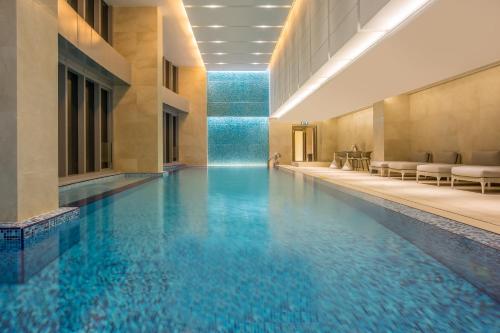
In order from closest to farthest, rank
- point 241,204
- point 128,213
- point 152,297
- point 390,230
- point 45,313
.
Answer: point 45,313, point 152,297, point 390,230, point 128,213, point 241,204

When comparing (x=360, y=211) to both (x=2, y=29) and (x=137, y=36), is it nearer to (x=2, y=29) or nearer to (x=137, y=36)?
(x=2, y=29)

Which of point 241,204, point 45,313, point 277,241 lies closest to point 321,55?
point 241,204

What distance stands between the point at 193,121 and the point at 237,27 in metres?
10.1

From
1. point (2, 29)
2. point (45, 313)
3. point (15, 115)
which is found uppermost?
point (2, 29)

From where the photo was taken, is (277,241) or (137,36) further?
(137,36)

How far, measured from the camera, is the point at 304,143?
2655 cm

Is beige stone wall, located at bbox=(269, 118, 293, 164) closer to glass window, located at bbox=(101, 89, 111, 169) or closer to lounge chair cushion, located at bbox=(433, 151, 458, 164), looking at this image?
glass window, located at bbox=(101, 89, 111, 169)

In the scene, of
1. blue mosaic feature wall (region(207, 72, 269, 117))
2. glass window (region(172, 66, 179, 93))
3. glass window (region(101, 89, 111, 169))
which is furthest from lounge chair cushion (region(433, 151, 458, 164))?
glass window (region(172, 66, 179, 93))

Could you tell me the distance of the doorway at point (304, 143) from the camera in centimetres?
2547

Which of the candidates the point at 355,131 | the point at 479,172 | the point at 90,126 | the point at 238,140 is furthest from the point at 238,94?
the point at 479,172

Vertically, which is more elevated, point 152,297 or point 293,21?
point 293,21

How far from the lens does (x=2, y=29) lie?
13.8 ft

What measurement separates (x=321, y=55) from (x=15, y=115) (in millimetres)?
7144

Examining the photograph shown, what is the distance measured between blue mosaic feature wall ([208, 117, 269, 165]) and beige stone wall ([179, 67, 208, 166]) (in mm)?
1334
